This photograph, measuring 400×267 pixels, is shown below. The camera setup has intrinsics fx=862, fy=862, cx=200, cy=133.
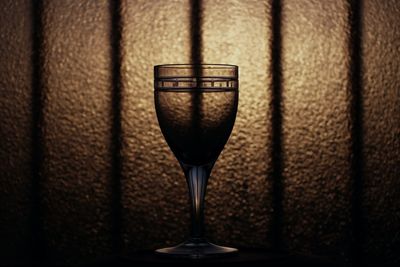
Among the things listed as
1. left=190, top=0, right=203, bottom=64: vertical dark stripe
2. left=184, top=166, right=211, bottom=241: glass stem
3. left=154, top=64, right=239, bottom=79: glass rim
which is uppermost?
left=190, top=0, right=203, bottom=64: vertical dark stripe

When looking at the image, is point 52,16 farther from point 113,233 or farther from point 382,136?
point 382,136

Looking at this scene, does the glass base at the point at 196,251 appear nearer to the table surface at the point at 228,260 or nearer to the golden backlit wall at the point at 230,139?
the table surface at the point at 228,260

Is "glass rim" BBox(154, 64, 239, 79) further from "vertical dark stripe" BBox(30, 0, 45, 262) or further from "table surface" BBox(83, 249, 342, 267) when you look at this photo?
"vertical dark stripe" BBox(30, 0, 45, 262)

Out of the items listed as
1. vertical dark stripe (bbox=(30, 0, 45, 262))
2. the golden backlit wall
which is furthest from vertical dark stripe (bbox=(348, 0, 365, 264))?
vertical dark stripe (bbox=(30, 0, 45, 262))

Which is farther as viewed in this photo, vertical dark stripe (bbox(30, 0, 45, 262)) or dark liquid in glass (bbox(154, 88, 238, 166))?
vertical dark stripe (bbox(30, 0, 45, 262))

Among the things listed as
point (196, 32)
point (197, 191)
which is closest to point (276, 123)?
point (196, 32)

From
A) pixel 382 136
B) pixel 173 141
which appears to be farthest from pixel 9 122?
pixel 382 136

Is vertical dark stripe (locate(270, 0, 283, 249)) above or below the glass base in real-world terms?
above

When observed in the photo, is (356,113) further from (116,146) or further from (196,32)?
(116,146)
